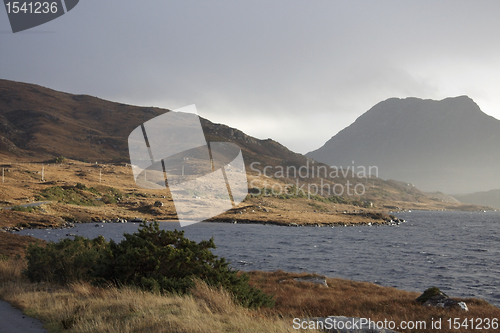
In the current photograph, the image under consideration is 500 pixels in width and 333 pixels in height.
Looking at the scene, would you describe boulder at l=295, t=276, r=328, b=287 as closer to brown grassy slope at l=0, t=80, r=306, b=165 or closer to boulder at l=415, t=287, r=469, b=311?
boulder at l=415, t=287, r=469, b=311

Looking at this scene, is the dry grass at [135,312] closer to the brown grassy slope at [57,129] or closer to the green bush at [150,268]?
the green bush at [150,268]

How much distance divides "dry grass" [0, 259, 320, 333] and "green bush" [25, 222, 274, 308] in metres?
0.91

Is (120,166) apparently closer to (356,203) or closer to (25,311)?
(356,203)

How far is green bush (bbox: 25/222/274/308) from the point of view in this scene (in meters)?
10.8

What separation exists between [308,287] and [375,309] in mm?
6578

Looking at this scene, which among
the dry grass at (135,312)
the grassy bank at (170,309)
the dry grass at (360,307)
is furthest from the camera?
the dry grass at (360,307)

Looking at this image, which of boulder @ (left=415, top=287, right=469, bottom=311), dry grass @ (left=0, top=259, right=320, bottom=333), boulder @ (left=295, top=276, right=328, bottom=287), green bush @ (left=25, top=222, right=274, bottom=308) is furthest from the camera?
boulder @ (left=295, top=276, right=328, bottom=287)

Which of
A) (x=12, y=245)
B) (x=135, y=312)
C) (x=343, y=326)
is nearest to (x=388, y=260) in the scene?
(x=343, y=326)

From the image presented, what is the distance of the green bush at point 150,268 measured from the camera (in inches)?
427

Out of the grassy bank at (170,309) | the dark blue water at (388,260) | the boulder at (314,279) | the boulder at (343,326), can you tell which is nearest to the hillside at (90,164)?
the dark blue water at (388,260)

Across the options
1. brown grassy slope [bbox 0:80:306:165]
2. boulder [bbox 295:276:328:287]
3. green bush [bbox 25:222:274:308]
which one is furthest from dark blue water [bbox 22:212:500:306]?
brown grassy slope [bbox 0:80:306:165]

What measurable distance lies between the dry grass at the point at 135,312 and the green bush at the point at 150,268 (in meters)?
0.91

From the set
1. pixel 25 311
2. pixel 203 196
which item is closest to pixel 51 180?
pixel 203 196

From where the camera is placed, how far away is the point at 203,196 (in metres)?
93.7
